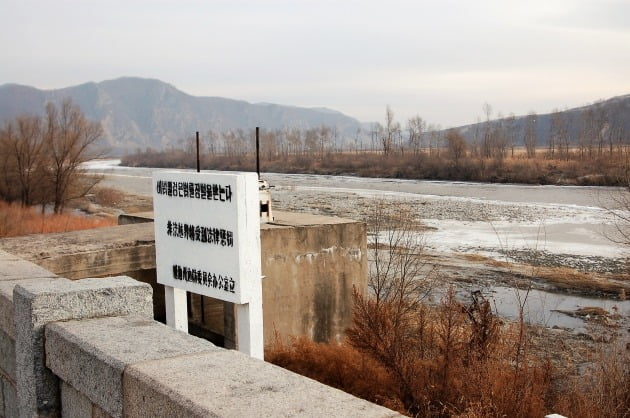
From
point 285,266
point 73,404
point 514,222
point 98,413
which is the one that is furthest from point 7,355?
point 514,222

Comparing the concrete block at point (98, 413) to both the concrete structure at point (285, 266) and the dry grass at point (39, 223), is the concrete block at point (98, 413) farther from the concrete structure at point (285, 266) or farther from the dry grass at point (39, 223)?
the dry grass at point (39, 223)

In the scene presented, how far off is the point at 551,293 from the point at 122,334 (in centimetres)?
1667

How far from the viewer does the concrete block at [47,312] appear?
3.48 meters

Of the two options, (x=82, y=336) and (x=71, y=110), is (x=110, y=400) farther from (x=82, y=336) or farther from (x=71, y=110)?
(x=71, y=110)

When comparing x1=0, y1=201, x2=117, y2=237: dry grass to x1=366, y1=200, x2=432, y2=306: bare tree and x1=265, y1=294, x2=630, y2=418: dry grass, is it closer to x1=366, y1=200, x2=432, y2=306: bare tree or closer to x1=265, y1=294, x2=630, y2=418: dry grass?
x1=366, y1=200, x2=432, y2=306: bare tree

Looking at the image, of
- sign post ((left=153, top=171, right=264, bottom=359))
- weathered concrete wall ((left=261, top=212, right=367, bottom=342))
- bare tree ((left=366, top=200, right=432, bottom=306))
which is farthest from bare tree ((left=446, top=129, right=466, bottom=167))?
sign post ((left=153, top=171, right=264, bottom=359))

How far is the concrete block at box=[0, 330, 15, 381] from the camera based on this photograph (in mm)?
4133

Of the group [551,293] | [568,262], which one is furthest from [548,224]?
[551,293]

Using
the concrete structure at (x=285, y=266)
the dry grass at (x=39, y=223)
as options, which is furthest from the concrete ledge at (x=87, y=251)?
the dry grass at (x=39, y=223)

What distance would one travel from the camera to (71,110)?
4425 centimetres

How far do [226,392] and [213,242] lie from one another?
357 centimetres

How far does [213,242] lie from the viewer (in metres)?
5.93

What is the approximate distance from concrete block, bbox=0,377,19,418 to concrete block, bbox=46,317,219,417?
949 millimetres

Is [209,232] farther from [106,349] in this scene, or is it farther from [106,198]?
[106,198]
